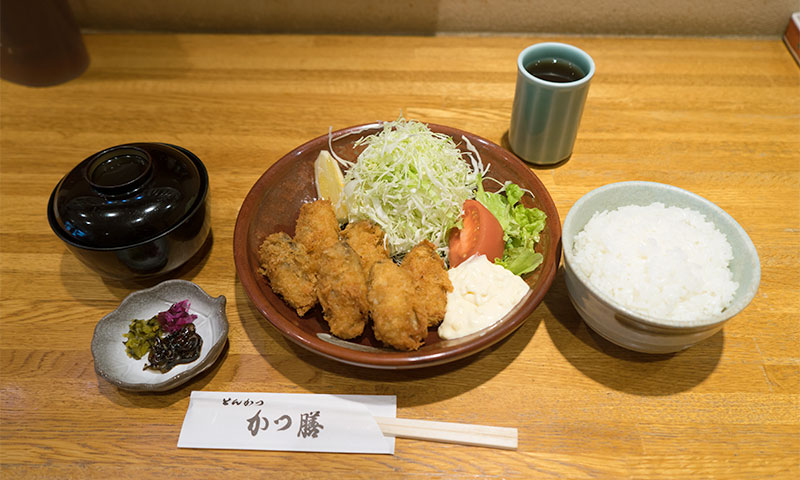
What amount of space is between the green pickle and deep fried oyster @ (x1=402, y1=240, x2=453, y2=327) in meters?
0.83

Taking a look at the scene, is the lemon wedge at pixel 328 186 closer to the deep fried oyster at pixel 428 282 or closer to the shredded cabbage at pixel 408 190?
the shredded cabbage at pixel 408 190

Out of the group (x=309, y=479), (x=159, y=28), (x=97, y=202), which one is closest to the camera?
(x=309, y=479)

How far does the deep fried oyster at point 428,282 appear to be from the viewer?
A: 65.2 inches

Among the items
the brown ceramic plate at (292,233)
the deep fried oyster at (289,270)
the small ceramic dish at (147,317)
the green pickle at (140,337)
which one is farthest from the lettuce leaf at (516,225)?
the green pickle at (140,337)

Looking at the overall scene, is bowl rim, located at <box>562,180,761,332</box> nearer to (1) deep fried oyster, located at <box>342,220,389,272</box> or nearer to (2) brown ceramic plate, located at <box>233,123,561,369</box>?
(2) brown ceramic plate, located at <box>233,123,561,369</box>

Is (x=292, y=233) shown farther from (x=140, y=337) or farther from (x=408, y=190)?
(x=140, y=337)

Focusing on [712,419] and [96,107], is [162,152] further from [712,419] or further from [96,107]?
[712,419]

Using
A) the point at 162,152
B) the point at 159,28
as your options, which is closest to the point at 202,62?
the point at 159,28

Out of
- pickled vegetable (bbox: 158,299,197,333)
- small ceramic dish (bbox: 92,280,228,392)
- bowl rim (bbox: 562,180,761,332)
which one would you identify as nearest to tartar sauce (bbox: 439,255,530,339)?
bowl rim (bbox: 562,180,761,332)

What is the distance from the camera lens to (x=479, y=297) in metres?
1.66

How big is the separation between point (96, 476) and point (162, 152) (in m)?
1.05

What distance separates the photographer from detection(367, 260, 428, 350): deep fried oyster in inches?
61.9

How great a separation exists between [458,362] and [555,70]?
1.27 metres

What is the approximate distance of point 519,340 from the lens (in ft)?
5.96
